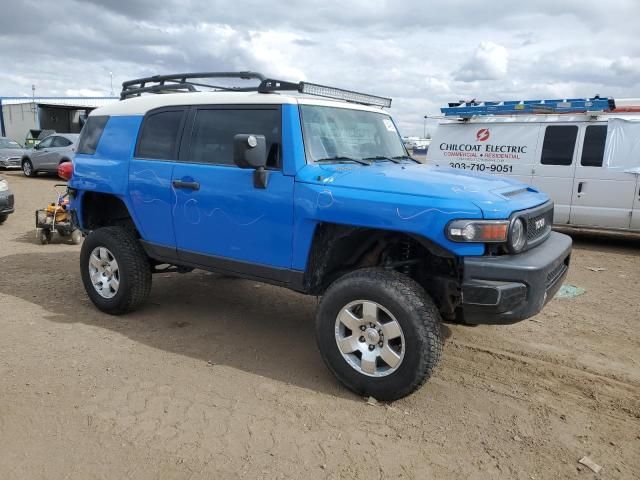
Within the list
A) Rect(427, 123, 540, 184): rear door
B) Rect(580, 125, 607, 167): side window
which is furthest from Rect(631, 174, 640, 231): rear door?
Rect(427, 123, 540, 184): rear door

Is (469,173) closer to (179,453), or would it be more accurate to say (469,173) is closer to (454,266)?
(454,266)

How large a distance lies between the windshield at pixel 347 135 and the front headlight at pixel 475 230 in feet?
3.98

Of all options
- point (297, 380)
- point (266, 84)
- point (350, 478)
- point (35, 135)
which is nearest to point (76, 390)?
point (297, 380)

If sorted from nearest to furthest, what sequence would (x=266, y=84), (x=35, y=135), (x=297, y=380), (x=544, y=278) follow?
(x=544, y=278), (x=297, y=380), (x=266, y=84), (x=35, y=135)

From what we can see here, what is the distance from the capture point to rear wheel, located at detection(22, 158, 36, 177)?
18978 millimetres

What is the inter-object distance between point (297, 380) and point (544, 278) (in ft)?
6.03

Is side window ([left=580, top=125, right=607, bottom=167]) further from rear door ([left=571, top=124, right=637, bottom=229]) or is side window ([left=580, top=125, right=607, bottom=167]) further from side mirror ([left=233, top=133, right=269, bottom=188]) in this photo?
side mirror ([left=233, top=133, right=269, bottom=188])

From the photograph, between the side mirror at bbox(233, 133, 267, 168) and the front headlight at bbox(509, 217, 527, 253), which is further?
the side mirror at bbox(233, 133, 267, 168)

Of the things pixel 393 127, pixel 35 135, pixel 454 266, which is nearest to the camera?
pixel 454 266

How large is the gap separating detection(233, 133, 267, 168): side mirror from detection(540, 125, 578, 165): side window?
6.91 metres

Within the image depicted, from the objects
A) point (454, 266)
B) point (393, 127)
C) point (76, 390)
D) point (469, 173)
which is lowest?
point (76, 390)

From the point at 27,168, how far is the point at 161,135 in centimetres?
1739

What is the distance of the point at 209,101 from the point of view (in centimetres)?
436

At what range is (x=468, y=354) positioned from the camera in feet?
14.1
